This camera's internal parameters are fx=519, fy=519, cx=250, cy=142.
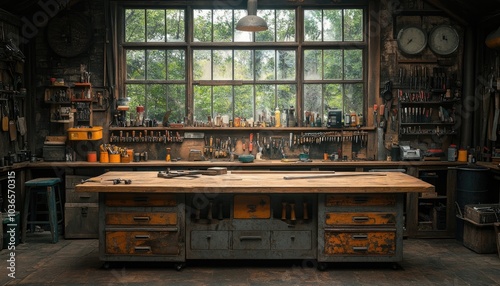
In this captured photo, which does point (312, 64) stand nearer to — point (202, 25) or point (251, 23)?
point (202, 25)

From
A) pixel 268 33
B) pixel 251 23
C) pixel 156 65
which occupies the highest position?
pixel 268 33

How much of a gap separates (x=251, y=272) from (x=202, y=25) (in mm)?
4001

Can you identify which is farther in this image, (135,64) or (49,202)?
(135,64)

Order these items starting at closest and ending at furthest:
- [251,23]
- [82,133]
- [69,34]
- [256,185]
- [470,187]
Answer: [256,185], [251,23], [470,187], [82,133], [69,34]

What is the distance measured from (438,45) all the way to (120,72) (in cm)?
476

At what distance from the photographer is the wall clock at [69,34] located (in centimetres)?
760

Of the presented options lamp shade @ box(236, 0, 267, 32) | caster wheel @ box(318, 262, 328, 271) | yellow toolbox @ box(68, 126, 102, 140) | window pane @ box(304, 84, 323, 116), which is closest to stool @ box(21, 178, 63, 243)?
yellow toolbox @ box(68, 126, 102, 140)

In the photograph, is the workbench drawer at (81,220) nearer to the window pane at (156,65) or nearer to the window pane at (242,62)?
the window pane at (156,65)

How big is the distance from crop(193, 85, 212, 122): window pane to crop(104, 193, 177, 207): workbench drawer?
103 inches

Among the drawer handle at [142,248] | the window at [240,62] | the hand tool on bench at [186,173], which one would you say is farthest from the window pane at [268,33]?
the drawer handle at [142,248]

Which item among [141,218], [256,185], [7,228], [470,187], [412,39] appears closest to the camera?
[256,185]

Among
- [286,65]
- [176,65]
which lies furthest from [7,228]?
[286,65]

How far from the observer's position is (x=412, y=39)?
7688 mm

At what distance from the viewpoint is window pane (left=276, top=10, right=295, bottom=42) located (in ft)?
25.8
